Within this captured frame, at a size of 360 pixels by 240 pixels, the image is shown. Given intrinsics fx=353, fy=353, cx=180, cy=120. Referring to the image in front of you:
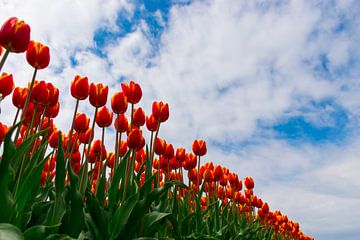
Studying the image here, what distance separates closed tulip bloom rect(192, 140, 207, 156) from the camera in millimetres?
5980

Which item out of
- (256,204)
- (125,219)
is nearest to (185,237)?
(125,219)

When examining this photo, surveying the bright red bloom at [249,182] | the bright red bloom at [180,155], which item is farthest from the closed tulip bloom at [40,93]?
the bright red bloom at [249,182]

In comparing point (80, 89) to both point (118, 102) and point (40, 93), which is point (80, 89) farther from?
point (118, 102)

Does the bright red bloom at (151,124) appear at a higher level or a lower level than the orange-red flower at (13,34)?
higher

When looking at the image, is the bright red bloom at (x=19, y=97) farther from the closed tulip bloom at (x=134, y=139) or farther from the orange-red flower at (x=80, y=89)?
the closed tulip bloom at (x=134, y=139)

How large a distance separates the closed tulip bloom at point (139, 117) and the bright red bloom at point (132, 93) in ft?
0.86

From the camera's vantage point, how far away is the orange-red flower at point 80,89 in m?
3.51

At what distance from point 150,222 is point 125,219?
1.18 ft

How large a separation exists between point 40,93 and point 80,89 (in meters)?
0.38

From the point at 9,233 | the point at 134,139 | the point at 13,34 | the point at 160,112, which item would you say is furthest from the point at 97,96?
the point at 9,233

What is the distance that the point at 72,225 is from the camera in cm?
271

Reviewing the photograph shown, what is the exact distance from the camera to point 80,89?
3.51m

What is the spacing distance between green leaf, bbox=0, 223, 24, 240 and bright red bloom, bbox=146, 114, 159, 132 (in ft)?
8.49

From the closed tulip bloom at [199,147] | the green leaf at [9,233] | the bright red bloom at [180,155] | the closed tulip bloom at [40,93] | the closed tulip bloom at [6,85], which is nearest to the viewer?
the green leaf at [9,233]
